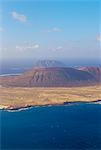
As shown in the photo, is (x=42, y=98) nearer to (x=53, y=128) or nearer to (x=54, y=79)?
(x=53, y=128)

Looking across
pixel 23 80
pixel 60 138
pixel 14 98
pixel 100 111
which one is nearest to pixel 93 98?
pixel 100 111

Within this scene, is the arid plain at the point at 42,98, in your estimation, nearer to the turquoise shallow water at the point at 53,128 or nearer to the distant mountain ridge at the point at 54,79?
the turquoise shallow water at the point at 53,128

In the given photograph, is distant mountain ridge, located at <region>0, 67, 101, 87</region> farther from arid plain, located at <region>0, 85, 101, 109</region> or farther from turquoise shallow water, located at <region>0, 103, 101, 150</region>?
turquoise shallow water, located at <region>0, 103, 101, 150</region>

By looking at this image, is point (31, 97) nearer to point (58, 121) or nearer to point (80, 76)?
point (58, 121)

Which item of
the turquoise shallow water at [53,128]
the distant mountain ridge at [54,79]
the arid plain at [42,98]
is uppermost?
the distant mountain ridge at [54,79]

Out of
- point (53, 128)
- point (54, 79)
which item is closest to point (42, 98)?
point (53, 128)

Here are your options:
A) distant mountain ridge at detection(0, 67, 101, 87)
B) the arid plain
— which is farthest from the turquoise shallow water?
distant mountain ridge at detection(0, 67, 101, 87)

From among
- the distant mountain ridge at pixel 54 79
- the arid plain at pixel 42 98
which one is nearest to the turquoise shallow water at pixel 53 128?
the arid plain at pixel 42 98

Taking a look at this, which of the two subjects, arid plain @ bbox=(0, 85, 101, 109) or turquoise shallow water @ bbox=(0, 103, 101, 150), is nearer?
turquoise shallow water @ bbox=(0, 103, 101, 150)
